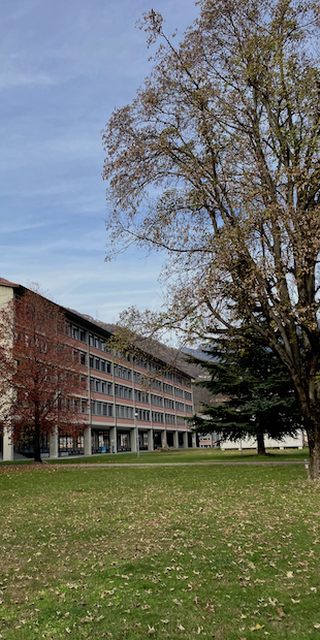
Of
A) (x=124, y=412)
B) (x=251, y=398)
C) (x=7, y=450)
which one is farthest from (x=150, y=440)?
(x=251, y=398)

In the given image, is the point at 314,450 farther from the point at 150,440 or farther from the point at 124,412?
the point at 150,440

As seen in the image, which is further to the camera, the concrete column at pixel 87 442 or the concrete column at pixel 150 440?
the concrete column at pixel 150 440

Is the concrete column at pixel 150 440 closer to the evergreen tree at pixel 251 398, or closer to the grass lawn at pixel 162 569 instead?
the evergreen tree at pixel 251 398

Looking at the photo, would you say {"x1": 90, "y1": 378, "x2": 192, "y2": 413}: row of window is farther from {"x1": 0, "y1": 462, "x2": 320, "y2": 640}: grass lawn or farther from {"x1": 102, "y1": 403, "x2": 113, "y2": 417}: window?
{"x1": 0, "y1": 462, "x2": 320, "y2": 640}: grass lawn

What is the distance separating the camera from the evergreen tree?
2992 cm

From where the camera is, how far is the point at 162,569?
241 inches

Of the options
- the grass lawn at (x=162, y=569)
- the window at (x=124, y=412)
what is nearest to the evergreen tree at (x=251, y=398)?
the grass lawn at (x=162, y=569)

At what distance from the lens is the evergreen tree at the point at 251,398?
29.9m

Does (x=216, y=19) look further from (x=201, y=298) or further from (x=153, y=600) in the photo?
(x=153, y=600)

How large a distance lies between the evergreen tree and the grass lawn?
18175mm

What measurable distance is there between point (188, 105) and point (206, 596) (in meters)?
14.2

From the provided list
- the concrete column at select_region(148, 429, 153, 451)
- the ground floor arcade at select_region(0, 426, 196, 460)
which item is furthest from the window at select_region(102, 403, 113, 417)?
the concrete column at select_region(148, 429, 153, 451)

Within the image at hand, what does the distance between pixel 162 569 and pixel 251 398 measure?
26.0 m

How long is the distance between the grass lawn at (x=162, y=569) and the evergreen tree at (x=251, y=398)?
59.6 ft
